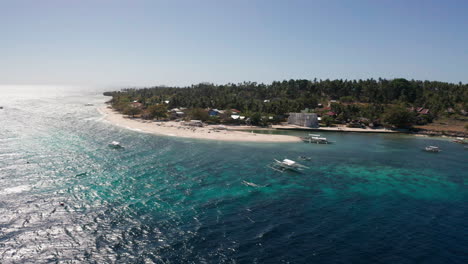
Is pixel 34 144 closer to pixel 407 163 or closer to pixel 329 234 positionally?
pixel 329 234

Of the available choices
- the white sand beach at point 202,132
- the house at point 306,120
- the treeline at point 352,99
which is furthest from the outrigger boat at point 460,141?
the white sand beach at point 202,132

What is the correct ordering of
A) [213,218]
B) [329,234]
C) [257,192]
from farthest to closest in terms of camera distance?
[257,192] → [213,218] → [329,234]

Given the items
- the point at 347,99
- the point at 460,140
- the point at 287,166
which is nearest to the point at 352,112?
the point at 347,99

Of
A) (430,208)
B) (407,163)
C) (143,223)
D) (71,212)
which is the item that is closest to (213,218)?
(143,223)

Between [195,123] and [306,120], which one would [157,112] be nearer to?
[195,123]

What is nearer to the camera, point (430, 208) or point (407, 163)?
point (430, 208)

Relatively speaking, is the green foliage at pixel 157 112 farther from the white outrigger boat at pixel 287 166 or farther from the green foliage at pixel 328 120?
the white outrigger boat at pixel 287 166
